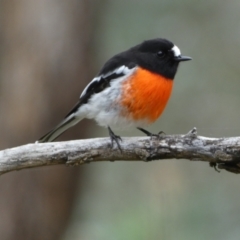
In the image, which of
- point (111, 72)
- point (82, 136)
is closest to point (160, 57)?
point (111, 72)

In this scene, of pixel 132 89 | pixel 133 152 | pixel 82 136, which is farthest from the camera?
pixel 82 136

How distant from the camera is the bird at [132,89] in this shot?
12.2 feet

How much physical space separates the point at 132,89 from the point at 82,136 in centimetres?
151

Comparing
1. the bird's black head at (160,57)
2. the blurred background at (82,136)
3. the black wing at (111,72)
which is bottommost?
the blurred background at (82,136)

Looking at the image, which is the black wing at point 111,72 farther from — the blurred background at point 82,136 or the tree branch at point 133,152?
the blurred background at point 82,136

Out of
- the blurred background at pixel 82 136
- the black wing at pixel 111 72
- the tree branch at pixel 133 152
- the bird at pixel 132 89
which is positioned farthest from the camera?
the blurred background at pixel 82 136

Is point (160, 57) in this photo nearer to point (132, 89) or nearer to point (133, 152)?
point (132, 89)

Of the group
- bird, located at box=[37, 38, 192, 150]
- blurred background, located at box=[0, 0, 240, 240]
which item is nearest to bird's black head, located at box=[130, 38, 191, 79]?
bird, located at box=[37, 38, 192, 150]

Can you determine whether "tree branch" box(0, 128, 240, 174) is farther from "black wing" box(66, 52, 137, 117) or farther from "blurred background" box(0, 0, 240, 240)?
"blurred background" box(0, 0, 240, 240)

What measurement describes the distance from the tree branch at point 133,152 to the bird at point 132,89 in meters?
0.17

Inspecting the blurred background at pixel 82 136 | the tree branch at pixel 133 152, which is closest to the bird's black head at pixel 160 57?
the tree branch at pixel 133 152

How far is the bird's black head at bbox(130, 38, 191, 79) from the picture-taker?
12.9ft

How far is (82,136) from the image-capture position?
5105mm

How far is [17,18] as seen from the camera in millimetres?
5094
